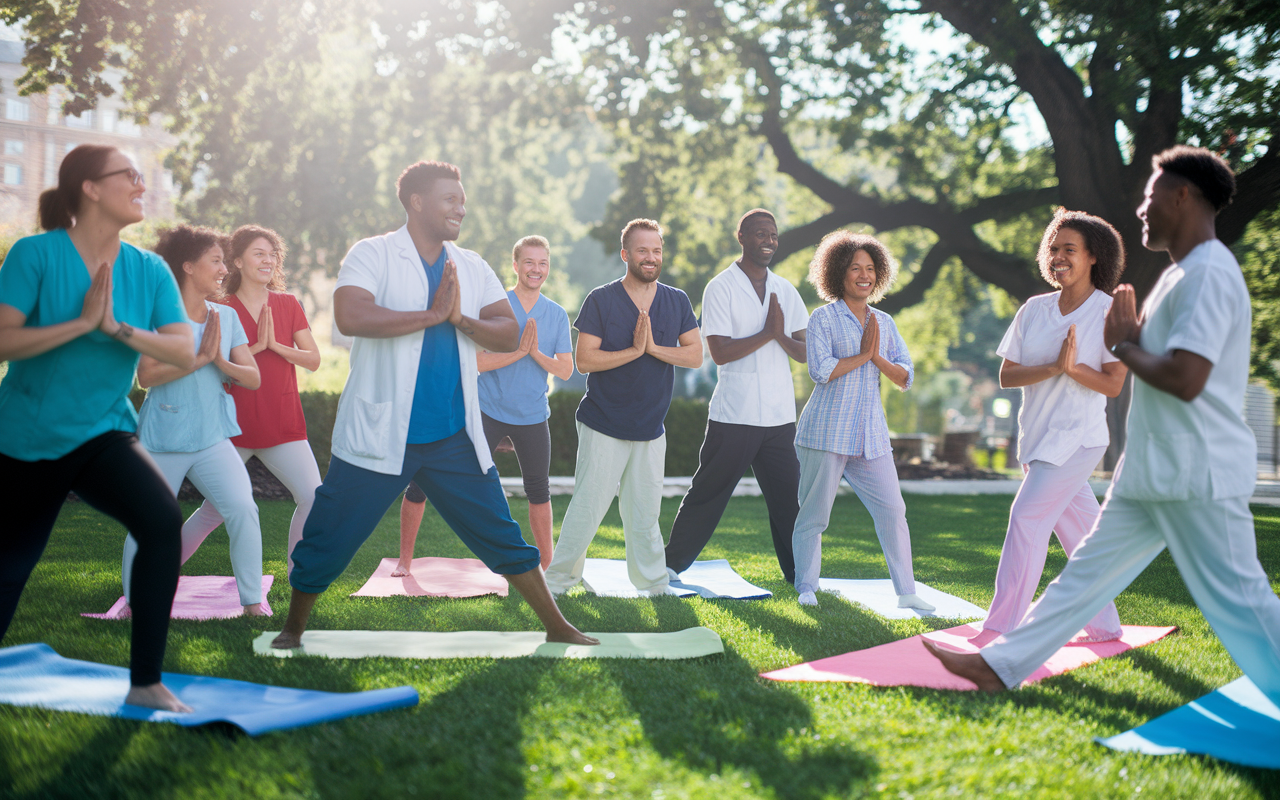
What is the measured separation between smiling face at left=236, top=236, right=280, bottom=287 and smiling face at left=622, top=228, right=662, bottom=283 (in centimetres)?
229

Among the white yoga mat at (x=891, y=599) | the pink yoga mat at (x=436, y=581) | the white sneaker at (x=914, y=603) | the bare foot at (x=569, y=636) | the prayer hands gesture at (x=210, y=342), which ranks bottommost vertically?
the pink yoga mat at (x=436, y=581)

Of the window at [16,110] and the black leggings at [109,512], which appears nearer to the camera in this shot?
the black leggings at [109,512]

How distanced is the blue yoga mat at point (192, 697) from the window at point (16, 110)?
84.2 ft

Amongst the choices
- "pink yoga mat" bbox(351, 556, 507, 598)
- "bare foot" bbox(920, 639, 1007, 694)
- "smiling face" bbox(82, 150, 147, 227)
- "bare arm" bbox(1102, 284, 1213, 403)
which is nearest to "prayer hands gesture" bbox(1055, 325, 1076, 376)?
"bare arm" bbox(1102, 284, 1213, 403)

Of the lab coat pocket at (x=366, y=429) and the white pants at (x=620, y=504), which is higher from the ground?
the lab coat pocket at (x=366, y=429)

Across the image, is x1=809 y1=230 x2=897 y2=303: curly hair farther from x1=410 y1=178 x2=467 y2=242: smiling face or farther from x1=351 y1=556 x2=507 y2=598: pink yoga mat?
x1=351 y1=556 x2=507 y2=598: pink yoga mat

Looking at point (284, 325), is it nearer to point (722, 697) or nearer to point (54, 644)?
point (54, 644)

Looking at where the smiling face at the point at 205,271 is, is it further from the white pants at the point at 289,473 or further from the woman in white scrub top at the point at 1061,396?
the woman in white scrub top at the point at 1061,396

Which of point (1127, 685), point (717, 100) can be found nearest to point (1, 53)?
point (717, 100)

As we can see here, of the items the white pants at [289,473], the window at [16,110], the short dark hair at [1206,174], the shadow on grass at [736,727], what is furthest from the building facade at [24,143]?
the short dark hair at [1206,174]

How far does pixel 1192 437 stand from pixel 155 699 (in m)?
3.98

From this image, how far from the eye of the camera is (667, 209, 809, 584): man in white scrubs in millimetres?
6617

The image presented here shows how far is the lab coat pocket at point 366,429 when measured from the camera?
174 inches

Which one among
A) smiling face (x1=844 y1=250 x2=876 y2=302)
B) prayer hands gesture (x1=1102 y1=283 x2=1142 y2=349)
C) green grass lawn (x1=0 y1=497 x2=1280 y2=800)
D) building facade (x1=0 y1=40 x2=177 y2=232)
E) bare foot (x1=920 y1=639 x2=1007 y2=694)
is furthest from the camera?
building facade (x1=0 y1=40 x2=177 y2=232)
